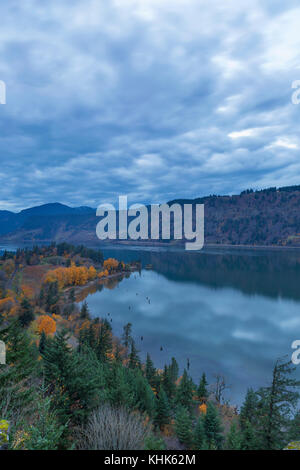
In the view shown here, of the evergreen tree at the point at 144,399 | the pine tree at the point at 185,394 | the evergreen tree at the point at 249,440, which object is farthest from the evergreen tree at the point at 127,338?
the evergreen tree at the point at 249,440

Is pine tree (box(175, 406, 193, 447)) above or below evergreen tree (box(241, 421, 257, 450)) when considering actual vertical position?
below

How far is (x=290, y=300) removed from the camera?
53.6 m

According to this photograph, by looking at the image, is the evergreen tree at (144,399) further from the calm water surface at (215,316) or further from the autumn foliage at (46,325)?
the autumn foliage at (46,325)

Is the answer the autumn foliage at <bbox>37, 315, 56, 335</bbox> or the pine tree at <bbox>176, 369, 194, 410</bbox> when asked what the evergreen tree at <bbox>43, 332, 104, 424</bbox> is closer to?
the pine tree at <bbox>176, 369, 194, 410</bbox>

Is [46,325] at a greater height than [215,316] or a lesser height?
greater

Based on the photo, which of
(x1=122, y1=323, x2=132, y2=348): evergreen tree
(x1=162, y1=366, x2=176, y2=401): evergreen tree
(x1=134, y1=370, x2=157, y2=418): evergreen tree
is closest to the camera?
(x1=134, y1=370, x2=157, y2=418): evergreen tree

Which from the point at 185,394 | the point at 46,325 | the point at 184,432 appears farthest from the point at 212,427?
the point at 46,325

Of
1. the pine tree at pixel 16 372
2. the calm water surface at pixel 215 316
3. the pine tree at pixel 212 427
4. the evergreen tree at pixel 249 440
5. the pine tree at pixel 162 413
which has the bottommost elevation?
the calm water surface at pixel 215 316

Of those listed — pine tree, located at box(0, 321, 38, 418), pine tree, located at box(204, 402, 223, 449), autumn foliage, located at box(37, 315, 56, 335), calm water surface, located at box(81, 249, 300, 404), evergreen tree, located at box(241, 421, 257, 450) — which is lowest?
calm water surface, located at box(81, 249, 300, 404)

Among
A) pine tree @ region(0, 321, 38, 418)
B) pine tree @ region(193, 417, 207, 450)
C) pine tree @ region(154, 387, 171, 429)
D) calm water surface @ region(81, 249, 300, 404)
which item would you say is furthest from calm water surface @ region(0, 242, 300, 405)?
pine tree @ region(0, 321, 38, 418)

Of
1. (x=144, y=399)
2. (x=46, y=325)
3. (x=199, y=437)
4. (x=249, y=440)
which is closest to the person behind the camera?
(x=249, y=440)

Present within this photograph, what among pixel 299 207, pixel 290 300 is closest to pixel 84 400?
pixel 290 300

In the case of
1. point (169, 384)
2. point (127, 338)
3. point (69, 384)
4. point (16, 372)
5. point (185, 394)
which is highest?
point (69, 384)

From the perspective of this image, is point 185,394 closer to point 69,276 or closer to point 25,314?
point 25,314
